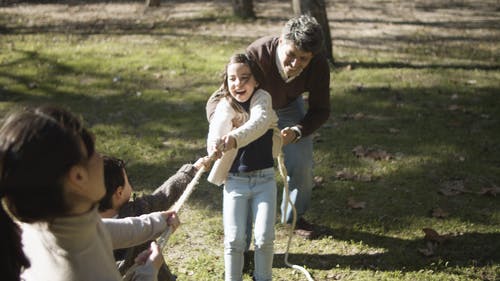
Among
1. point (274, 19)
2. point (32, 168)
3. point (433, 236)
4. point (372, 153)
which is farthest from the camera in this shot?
point (274, 19)

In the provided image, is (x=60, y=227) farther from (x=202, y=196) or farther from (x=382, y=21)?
(x=382, y=21)

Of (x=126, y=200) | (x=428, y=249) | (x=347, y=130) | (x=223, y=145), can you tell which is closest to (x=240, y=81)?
(x=223, y=145)

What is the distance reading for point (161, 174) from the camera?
5.59m

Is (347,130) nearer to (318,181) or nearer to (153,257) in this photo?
(318,181)

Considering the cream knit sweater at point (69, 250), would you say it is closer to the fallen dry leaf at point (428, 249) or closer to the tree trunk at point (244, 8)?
the fallen dry leaf at point (428, 249)

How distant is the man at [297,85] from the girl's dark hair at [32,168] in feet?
5.73

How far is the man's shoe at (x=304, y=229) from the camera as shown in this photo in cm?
447

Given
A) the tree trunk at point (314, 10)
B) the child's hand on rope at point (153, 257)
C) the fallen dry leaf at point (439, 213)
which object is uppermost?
the tree trunk at point (314, 10)

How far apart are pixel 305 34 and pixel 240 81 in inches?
23.5

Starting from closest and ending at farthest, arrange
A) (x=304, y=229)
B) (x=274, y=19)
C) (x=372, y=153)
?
(x=304, y=229) → (x=372, y=153) → (x=274, y=19)

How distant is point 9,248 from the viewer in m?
1.67

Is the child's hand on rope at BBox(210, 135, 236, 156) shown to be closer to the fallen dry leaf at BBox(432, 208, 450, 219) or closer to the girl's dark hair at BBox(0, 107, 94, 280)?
the girl's dark hair at BBox(0, 107, 94, 280)

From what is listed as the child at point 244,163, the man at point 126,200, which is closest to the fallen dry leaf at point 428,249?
the child at point 244,163

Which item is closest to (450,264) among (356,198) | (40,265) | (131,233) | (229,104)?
(356,198)
